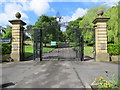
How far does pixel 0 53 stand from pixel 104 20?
10.3m

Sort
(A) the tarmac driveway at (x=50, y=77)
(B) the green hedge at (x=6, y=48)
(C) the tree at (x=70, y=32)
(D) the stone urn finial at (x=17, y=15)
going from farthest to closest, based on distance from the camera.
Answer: (C) the tree at (x=70, y=32), (D) the stone urn finial at (x=17, y=15), (B) the green hedge at (x=6, y=48), (A) the tarmac driveway at (x=50, y=77)

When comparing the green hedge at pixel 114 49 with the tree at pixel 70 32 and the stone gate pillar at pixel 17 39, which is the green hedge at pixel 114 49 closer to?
the tree at pixel 70 32

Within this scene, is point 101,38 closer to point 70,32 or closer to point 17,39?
point 17,39

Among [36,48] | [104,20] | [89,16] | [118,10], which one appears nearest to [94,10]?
[89,16]

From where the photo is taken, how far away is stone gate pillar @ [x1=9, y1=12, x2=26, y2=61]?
1054 centimetres

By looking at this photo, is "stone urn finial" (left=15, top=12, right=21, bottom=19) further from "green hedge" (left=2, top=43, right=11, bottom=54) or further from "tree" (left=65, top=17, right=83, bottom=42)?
"tree" (left=65, top=17, right=83, bottom=42)

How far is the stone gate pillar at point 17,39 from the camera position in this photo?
10539 mm

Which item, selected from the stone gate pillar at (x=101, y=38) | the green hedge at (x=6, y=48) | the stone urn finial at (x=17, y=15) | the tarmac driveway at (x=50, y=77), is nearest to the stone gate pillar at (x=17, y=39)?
the stone urn finial at (x=17, y=15)

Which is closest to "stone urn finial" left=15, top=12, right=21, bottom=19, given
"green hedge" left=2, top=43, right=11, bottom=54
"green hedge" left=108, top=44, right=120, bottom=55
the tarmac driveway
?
"green hedge" left=2, top=43, right=11, bottom=54

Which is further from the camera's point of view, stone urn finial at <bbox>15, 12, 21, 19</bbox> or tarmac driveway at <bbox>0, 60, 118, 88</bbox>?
stone urn finial at <bbox>15, 12, 21, 19</bbox>

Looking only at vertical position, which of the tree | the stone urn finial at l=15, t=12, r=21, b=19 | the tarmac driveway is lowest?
the tarmac driveway

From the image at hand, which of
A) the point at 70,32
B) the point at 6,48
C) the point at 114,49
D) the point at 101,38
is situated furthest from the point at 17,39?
the point at 70,32

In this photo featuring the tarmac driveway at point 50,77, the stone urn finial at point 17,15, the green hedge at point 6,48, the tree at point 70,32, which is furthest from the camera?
the tree at point 70,32

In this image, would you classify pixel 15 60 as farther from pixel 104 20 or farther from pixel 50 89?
pixel 104 20
